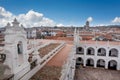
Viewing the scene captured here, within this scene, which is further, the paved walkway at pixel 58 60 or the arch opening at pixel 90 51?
the arch opening at pixel 90 51

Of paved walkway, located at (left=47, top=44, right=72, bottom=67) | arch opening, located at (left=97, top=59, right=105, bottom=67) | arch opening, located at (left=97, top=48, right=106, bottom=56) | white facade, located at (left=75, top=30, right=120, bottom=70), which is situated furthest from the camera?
arch opening, located at (left=97, top=59, right=105, bottom=67)

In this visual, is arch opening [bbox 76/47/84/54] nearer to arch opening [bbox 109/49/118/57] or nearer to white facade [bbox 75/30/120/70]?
white facade [bbox 75/30/120/70]

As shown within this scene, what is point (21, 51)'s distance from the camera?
8664 millimetres

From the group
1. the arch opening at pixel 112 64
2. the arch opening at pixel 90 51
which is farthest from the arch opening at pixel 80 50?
the arch opening at pixel 112 64

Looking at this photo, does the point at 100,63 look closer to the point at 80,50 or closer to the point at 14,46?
the point at 80,50

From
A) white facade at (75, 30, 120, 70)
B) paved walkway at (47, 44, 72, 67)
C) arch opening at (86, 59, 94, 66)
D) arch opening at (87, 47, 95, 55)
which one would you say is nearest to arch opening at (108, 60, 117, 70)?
white facade at (75, 30, 120, 70)

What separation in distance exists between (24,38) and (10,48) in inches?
67.7

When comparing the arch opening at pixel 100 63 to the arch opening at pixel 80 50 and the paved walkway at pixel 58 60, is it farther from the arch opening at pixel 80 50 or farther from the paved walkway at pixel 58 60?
the paved walkway at pixel 58 60

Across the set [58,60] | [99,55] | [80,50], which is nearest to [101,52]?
[99,55]

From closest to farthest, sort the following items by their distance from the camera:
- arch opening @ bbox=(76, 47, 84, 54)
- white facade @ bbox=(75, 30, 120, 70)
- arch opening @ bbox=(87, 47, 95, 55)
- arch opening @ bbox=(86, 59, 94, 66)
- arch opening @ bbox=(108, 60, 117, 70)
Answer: white facade @ bbox=(75, 30, 120, 70) → arch opening @ bbox=(108, 60, 117, 70) → arch opening @ bbox=(87, 47, 95, 55) → arch opening @ bbox=(86, 59, 94, 66) → arch opening @ bbox=(76, 47, 84, 54)

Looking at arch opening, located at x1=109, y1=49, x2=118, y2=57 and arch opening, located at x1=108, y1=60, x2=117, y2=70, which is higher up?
arch opening, located at x1=109, y1=49, x2=118, y2=57

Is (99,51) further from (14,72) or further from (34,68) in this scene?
(14,72)

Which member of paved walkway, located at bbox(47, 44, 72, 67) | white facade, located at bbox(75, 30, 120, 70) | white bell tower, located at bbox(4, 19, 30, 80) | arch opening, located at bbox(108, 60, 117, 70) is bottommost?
arch opening, located at bbox(108, 60, 117, 70)

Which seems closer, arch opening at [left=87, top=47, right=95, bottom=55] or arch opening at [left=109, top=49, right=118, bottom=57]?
arch opening at [left=109, top=49, right=118, bottom=57]
